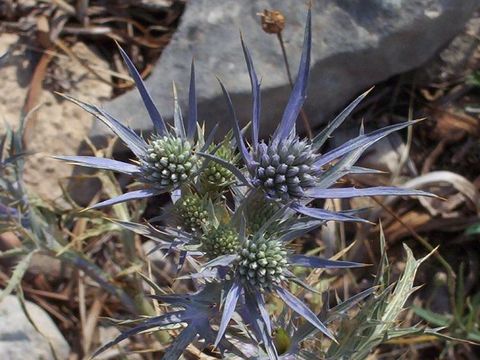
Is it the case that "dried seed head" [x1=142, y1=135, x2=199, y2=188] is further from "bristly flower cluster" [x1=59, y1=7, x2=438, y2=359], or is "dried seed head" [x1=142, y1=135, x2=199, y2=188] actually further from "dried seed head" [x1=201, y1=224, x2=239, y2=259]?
"dried seed head" [x1=201, y1=224, x2=239, y2=259]

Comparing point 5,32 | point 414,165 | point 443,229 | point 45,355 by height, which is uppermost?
point 5,32

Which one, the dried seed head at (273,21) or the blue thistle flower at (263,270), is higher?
the dried seed head at (273,21)

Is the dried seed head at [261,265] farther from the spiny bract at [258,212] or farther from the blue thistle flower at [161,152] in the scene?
the blue thistle flower at [161,152]

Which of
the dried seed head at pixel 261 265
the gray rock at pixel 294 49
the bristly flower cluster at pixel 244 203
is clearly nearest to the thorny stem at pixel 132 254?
the gray rock at pixel 294 49

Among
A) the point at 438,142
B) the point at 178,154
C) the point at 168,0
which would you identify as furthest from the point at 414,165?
the point at 178,154

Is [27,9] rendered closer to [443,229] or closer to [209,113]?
[209,113]

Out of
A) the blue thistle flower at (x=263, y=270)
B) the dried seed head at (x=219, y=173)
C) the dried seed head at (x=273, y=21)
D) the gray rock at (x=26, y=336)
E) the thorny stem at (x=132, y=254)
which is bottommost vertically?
the gray rock at (x=26, y=336)

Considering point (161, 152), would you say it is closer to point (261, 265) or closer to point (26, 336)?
point (261, 265)

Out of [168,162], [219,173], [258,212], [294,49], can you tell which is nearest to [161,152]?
[168,162]
